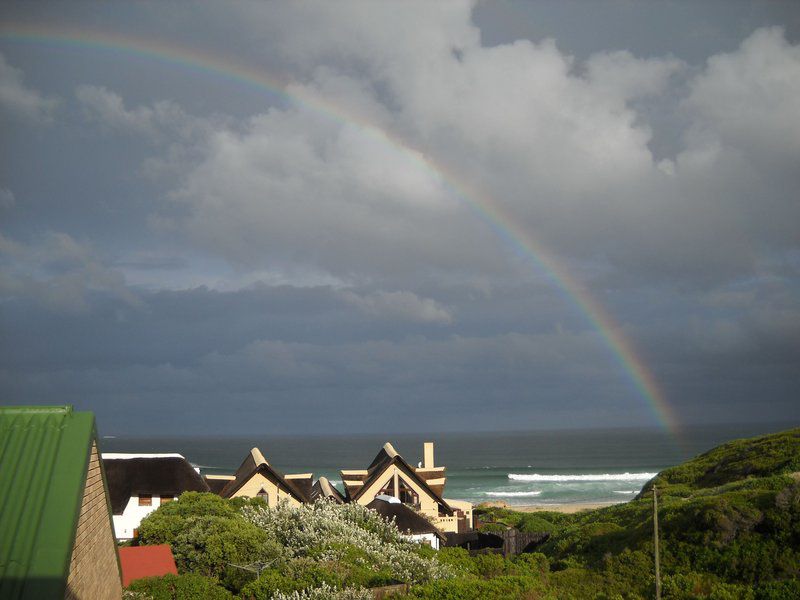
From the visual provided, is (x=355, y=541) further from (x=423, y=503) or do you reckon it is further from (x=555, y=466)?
(x=555, y=466)

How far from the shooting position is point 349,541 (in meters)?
19.6

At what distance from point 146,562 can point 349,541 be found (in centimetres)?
550

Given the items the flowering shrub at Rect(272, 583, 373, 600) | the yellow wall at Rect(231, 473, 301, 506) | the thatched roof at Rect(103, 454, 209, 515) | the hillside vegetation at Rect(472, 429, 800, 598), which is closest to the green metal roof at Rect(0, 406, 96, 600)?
the flowering shrub at Rect(272, 583, 373, 600)

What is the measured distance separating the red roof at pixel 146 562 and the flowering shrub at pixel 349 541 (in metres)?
3.28

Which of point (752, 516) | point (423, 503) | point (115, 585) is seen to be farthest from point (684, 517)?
point (115, 585)

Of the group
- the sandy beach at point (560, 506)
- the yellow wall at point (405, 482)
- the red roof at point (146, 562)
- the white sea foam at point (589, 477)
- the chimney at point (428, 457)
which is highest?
the chimney at point (428, 457)

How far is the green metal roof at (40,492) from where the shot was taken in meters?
6.02

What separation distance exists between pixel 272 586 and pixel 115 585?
745cm

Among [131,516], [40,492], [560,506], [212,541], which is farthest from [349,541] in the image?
[560,506]

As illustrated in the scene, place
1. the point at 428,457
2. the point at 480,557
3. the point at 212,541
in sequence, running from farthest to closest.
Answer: the point at 428,457 → the point at 480,557 → the point at 212,541

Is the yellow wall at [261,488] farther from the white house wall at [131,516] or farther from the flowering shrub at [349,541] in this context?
the flowering shrub at [349,541]

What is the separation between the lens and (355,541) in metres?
19.6

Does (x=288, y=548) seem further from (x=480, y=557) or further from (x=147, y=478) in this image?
(x=147, y=478)

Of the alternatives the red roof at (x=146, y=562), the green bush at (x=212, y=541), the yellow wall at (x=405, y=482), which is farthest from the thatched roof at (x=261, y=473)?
the red roof at (x=146, y=562)
